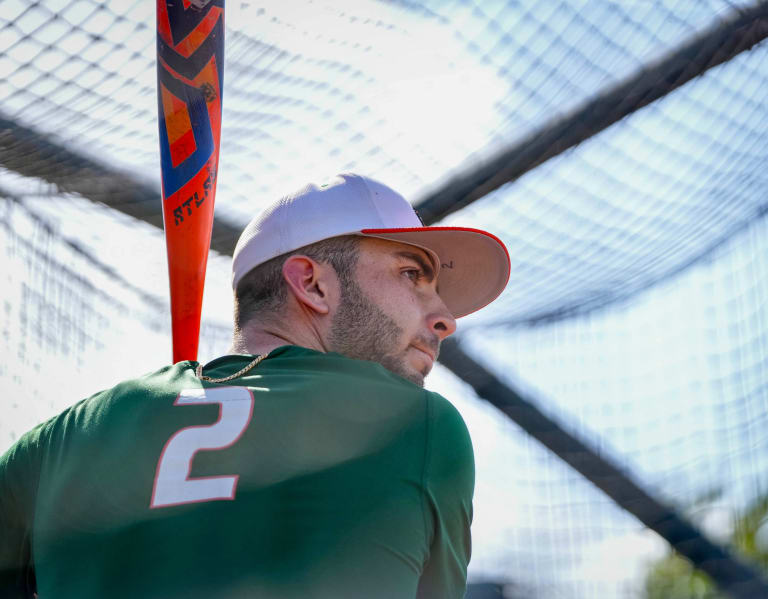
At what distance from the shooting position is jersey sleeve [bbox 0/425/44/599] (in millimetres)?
1410

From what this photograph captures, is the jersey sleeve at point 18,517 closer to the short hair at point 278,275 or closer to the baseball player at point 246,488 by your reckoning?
the baseball player at point 246,488

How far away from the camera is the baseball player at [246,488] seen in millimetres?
1159

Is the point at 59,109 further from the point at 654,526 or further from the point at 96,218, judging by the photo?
the point at 654,526

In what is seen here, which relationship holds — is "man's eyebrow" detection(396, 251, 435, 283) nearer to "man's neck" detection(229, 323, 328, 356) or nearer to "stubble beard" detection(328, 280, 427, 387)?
"stubble beard" detection(328, 280, 427, 387)

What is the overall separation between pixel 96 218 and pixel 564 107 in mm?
1443

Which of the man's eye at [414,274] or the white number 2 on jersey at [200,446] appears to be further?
the man's eye at [414,274]

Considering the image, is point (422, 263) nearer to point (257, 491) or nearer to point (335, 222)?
point (335, 222)

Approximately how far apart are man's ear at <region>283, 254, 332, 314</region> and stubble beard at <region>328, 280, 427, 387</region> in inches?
1.3

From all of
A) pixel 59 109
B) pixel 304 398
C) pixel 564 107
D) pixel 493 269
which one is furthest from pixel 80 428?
pixel 564 107

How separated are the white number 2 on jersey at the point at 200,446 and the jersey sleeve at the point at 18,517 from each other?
0.92ft

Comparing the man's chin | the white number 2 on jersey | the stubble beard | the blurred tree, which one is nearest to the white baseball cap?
the stubble beard

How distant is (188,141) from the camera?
222 cm

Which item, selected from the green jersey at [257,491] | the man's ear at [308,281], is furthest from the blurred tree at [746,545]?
the green jersey at [257,491]

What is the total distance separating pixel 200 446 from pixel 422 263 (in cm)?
77
